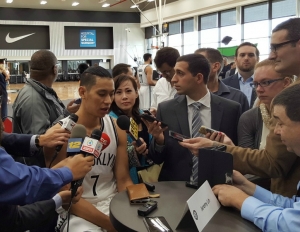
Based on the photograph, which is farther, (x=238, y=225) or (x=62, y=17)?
(x=62, y=17)

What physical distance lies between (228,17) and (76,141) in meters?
14.5

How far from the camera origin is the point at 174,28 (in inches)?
754

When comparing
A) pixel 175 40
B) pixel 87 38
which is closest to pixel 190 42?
pixel 175 40

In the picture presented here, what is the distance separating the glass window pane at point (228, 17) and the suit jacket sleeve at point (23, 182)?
1443cm

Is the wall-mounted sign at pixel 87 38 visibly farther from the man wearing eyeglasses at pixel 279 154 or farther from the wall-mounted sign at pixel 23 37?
the man wearing eyeglasses at pixel 279 154

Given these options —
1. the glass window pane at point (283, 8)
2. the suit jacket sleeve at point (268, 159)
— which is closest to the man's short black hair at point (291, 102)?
the suit jacket sleeve at point (268, 159)

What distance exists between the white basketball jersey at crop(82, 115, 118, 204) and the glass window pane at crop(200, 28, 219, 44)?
14.3 meters

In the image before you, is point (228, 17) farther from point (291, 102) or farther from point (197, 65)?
point (291, 102)

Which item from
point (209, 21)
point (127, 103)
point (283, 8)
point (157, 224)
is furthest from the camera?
point (209, 21)

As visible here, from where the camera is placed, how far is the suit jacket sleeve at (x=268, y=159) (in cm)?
178

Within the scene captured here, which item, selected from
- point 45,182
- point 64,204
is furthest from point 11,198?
point 64,204

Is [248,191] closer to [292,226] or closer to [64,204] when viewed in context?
[292,226]

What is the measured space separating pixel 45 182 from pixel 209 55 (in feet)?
9.09

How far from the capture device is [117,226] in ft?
5.00
